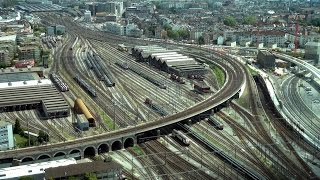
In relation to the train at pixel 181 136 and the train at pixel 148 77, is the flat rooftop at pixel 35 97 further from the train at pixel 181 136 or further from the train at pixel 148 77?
the train at pixel 148 77

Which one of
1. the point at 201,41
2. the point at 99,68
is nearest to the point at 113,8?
the point at 201,41

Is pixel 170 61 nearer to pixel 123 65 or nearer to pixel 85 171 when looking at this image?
pixel 123 65

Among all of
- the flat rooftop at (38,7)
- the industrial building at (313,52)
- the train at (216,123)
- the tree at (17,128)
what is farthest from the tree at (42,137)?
the flat rooftop at (38,7)

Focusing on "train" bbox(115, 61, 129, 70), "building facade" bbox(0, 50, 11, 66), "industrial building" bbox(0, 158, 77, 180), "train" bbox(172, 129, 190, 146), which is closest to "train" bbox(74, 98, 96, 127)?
"train" bbox(172, 129, 190, 146)

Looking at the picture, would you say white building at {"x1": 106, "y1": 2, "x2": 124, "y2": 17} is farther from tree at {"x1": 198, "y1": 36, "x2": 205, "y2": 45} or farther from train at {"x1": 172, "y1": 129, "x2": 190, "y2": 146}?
train at {"x1": 172, "y1": 129, "x2": 190, "y2": 146}

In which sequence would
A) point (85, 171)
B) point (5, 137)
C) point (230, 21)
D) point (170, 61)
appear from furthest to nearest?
1. point (230, 21)
2. point (170, 61)
3. point (5, 137)
4. point (85, 171)
